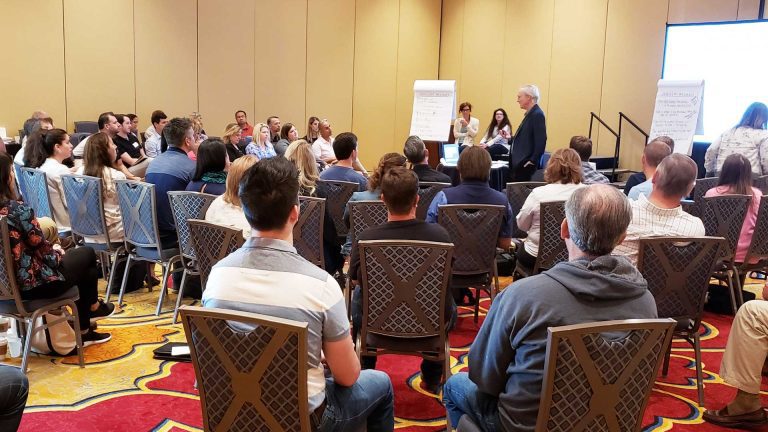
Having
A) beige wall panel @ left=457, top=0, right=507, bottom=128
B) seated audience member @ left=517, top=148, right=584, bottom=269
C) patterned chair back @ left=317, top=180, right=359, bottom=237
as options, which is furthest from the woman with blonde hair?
beige wall panel @ left=457, top=0, right=507, bottom=128

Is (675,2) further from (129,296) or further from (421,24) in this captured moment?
(129,296)

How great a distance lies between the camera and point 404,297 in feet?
9.95

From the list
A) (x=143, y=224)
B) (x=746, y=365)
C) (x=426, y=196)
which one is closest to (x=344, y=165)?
(x=426, y=196)

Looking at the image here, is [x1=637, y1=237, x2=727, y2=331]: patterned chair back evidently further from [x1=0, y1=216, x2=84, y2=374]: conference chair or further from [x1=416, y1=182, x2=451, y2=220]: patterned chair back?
[x1=0, y1=216, x2=84, y2=374]: conference chair

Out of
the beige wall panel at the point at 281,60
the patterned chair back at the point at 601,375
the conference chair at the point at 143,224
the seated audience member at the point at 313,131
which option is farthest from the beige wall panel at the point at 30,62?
the patterned chair back at the point at 601,375

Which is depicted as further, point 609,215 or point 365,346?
point 365,346

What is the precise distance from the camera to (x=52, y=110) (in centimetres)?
945

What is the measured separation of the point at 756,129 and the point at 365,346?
5.64 m

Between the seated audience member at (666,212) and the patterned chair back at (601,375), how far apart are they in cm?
178

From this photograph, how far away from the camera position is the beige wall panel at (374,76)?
1330 cm

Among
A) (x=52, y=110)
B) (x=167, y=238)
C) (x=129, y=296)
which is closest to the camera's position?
(x=167, y=238)

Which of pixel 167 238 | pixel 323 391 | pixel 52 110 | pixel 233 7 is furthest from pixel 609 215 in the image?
pixel 233 7

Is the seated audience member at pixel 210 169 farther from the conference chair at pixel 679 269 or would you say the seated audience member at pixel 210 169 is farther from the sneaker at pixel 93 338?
the conference chair at pixel 679 269

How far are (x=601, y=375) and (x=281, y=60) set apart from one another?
11.0 meters
